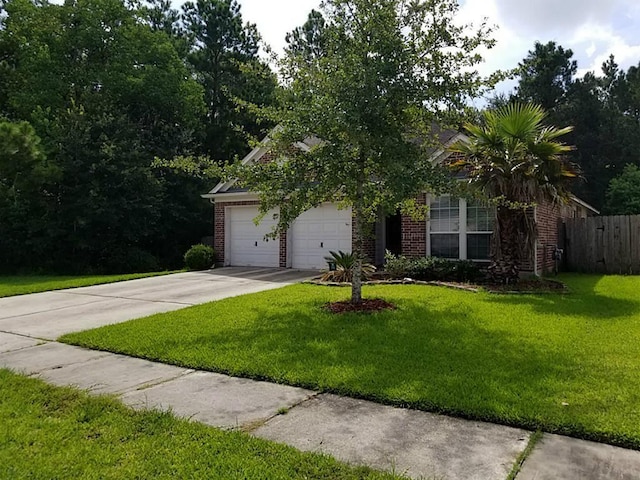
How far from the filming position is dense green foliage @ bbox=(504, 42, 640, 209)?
29.8 meters

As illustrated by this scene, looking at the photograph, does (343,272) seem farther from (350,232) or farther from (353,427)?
(353,427)

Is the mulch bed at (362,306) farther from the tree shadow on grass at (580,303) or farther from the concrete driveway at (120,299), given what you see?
the concrete driveway at (120,299)

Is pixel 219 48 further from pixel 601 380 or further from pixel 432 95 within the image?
pixel 601 380

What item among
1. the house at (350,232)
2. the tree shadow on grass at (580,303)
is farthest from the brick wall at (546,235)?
the tree shadow on grass at (580,303)

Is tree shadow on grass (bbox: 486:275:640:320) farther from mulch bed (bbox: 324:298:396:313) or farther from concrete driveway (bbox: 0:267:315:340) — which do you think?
concrete driveway (bbox: 0:267:315:340)

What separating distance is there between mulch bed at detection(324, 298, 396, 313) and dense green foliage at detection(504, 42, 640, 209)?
25.9 m

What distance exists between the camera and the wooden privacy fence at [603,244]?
14.3m

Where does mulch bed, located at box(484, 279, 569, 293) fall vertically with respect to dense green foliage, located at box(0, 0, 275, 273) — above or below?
below

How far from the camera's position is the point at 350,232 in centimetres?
1448

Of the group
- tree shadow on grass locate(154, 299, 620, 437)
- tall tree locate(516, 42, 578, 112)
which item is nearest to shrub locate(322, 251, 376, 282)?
tree shadow on grass locate(154, 299, 620, 437)

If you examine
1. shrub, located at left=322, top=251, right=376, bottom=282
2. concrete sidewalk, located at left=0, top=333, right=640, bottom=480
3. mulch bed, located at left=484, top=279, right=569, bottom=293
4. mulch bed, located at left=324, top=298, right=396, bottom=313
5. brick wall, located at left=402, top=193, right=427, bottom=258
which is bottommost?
concrete sidewalk, located at left=0, top=333, right=640, bottom=480

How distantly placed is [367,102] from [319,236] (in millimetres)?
8076

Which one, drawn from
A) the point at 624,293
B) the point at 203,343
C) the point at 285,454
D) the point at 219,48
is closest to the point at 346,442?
the point at 285,454

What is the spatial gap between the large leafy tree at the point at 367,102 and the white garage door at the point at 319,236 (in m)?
6.33
